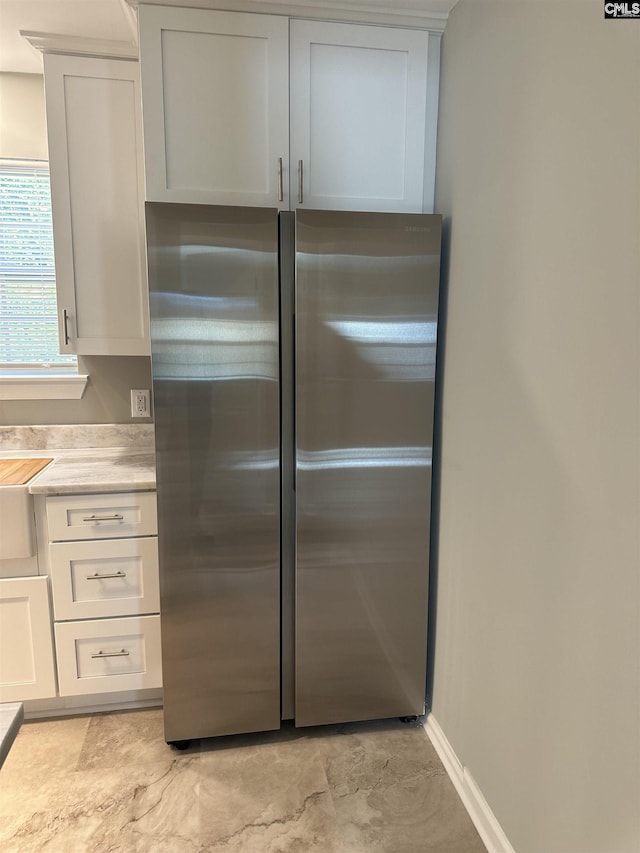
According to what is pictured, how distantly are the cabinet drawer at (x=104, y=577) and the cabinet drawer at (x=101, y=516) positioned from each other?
0.03 metres

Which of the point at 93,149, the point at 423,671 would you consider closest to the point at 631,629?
the point at 423,671

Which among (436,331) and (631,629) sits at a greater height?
(436,331)

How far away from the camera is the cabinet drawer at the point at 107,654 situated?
2051 millimetres

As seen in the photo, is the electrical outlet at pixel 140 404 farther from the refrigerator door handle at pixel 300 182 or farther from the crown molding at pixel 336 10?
the crown molding at pixel 336 10

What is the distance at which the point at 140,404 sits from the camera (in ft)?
8.14

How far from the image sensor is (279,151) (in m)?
1.87

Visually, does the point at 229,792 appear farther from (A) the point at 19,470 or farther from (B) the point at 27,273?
(B) the point at 27,273

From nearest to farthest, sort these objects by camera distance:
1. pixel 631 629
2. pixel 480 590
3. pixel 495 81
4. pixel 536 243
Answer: pixel 631 629 < pixel 536 243 < pixel 495 81 < pixel 480 590

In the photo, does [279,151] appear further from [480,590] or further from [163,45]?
[480,590]

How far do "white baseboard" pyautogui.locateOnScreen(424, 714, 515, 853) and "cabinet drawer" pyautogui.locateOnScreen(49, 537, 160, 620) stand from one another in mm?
1112

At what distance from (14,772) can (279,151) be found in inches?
86.3

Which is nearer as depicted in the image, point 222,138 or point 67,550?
point 222,138

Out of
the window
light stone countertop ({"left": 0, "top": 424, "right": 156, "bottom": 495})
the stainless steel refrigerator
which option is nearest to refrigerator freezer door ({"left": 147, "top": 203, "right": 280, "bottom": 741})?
the stainless steel refrigerator

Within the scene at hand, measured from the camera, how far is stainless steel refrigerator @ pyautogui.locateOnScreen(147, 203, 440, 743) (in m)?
1.77
